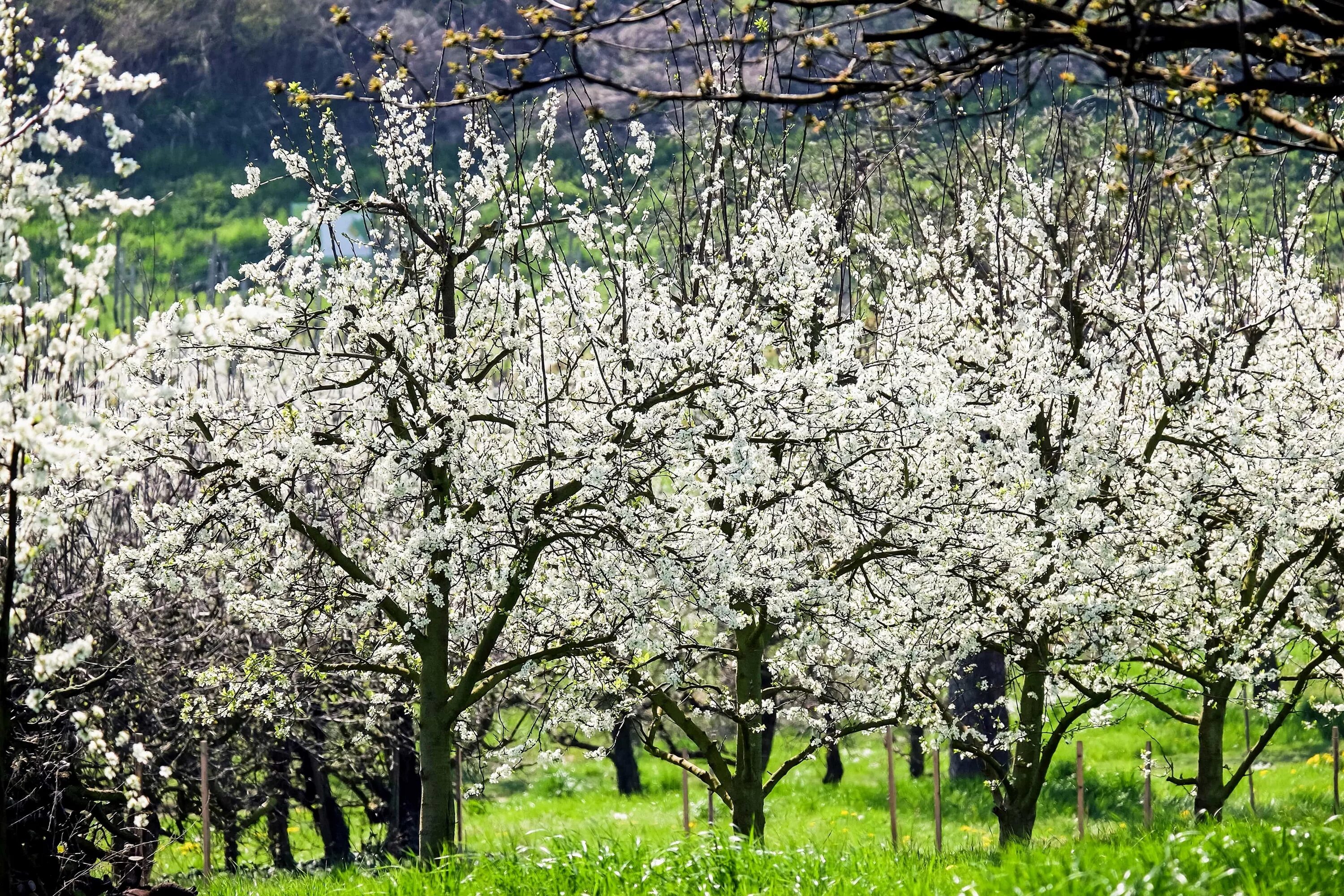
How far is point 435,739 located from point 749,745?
2.64 meters

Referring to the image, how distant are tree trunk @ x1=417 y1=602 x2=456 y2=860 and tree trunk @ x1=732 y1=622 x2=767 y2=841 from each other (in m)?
2.36

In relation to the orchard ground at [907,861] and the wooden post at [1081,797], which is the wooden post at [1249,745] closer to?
the orchard ground at [907,861]

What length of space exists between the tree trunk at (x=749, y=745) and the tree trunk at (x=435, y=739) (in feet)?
7.74

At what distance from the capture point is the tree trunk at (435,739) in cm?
941

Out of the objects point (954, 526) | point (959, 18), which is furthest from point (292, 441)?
point (959, 18)

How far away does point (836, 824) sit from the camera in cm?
1847

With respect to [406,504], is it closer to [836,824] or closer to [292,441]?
[292,441]

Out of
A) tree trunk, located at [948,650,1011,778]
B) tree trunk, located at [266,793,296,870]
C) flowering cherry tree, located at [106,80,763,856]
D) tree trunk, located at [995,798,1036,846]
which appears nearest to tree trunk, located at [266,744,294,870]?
tree trunk, located at [266,793,296,870]

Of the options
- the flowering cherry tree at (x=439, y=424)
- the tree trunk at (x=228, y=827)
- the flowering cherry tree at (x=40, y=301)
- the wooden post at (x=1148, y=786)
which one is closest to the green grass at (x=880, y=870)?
the flowering cherry tree at (x=439, y=424)

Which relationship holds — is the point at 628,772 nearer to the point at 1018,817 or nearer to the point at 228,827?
the point at 228,827

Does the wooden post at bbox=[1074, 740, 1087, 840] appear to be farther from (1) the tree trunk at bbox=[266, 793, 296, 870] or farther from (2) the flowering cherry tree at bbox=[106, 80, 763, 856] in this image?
(1) the tree trunk at bbox=[266, 793, 296, 870]

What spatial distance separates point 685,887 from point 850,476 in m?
3.55

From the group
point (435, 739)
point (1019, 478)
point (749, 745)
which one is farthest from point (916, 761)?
point (435, 739)

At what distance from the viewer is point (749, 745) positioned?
10570 mm
